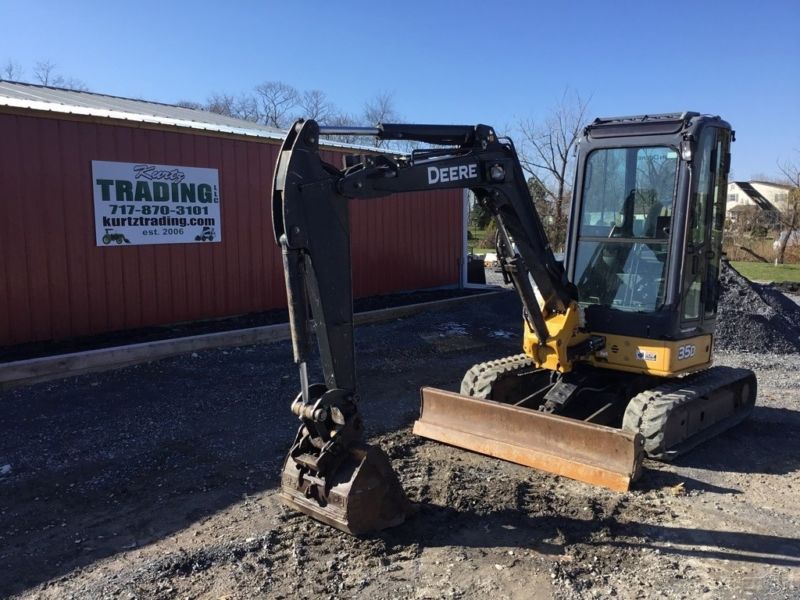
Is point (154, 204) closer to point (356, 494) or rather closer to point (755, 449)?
point (356, 494)

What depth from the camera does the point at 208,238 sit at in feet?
36.3

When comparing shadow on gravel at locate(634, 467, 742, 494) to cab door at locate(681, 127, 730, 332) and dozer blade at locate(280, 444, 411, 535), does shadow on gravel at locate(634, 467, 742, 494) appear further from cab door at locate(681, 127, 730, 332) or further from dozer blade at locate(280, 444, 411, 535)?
dozer blade at locate(280, 444, 411, 535)

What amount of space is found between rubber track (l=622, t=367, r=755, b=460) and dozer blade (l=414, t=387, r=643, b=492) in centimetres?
43

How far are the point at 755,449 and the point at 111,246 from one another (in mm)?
8483

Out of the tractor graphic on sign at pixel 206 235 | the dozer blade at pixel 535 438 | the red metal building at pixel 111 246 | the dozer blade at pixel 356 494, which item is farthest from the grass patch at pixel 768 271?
the dozer blade at pixel 356 494

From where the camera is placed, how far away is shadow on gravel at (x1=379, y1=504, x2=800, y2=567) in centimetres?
418

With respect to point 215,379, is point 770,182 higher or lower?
higher

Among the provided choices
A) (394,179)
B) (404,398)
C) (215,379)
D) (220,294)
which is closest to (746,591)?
(394,179)

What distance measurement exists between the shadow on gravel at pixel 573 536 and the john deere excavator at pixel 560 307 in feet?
0.89

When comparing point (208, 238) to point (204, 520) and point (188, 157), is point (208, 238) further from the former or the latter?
point (204, 520)

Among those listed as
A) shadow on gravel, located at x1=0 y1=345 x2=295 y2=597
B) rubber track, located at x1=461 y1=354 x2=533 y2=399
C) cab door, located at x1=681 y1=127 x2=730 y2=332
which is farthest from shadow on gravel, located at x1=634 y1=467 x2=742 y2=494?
shadow on gravel, located at x1=0 y1=345 x2=295 y2=597

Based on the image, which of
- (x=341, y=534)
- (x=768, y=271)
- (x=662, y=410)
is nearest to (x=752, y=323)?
(x=662, y=410)

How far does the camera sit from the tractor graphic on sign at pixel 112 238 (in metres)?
9.73

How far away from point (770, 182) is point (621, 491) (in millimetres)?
60240
